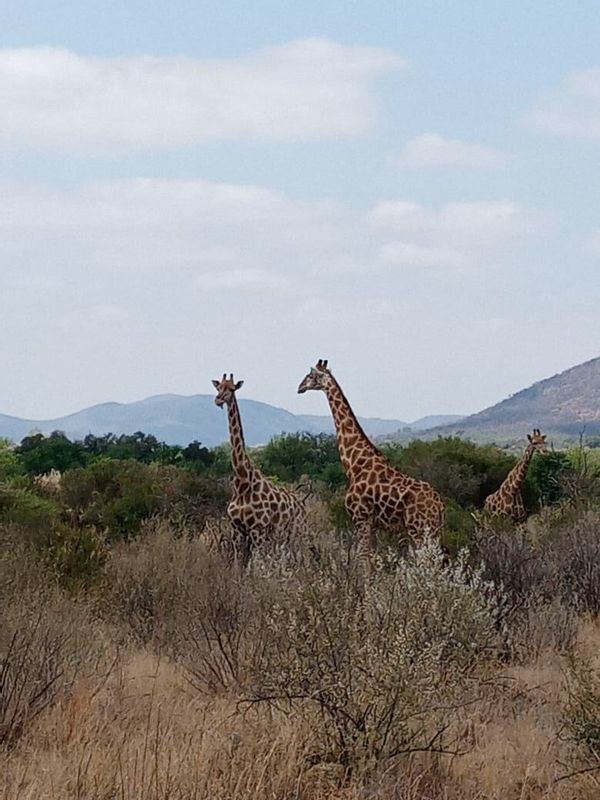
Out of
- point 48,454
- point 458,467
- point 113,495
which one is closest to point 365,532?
point 113,495

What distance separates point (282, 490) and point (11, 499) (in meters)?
2.77

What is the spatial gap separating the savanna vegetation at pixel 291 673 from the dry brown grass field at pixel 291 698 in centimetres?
2

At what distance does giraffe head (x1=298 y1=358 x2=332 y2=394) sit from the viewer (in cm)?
1426

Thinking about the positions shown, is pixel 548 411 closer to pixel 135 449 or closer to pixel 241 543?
pixel 135 449

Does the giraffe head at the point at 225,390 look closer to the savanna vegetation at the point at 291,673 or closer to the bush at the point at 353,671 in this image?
the savanna vegetation at the point at 291,673

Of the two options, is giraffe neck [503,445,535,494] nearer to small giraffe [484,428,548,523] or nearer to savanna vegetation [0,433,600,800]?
small giraffe [484,428,548,523]

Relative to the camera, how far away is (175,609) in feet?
31.8

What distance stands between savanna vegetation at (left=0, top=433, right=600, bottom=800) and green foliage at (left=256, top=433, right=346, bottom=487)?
17926 millimetres

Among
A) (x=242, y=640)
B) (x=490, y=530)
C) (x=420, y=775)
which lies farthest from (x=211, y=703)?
(x=490, y=530)

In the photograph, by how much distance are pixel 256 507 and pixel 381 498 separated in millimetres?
1272

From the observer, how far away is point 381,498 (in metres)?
13.1

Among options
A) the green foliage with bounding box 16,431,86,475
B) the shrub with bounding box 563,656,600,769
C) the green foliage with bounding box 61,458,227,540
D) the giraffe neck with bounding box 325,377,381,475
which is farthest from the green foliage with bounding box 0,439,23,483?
the shrub with bounding box 563,656,600,769

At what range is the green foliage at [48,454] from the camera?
28438mm

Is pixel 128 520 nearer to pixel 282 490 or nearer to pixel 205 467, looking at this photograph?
pixel 282 490
